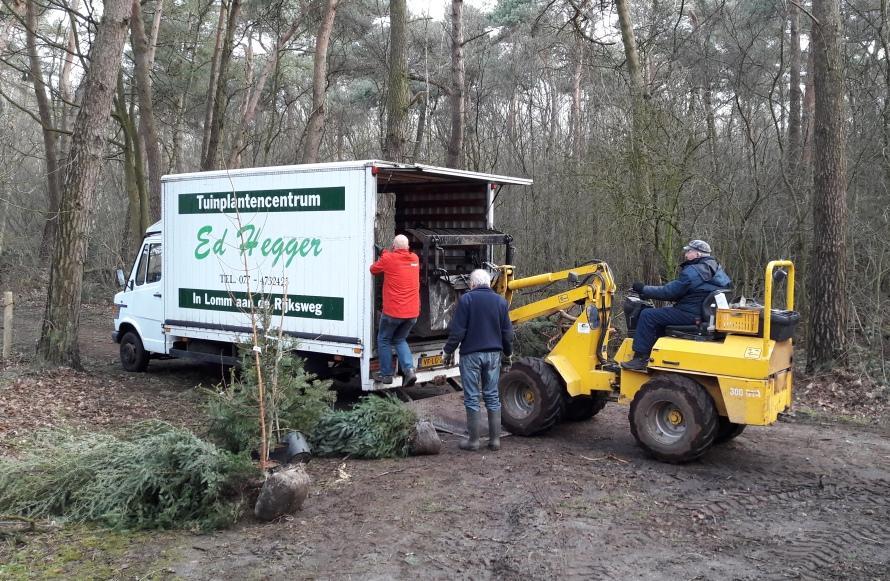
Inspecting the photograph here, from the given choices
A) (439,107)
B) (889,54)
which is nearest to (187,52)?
(439,107)

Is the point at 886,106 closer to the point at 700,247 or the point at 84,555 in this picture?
the point at 700,247

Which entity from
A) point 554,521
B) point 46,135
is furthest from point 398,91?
point 46,135

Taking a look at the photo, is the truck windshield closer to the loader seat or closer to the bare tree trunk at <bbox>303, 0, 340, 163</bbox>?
the bare tree trunk at <bbox>303, 0, 340, 163</bbox>

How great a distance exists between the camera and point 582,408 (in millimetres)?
8461

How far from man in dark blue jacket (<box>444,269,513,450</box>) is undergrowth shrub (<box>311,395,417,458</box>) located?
597 mm

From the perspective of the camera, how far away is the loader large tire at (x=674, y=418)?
6.66m

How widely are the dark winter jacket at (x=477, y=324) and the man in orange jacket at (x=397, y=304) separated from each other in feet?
4.15

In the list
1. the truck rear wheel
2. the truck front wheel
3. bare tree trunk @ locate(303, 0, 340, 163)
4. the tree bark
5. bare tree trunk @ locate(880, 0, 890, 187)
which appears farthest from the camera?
the tree bark

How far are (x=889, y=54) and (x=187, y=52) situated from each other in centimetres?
1850

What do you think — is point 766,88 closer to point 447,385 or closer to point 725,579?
point 447,385

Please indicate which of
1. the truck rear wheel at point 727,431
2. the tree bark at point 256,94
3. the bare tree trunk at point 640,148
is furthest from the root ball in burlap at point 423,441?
the tree bark at point 256,94

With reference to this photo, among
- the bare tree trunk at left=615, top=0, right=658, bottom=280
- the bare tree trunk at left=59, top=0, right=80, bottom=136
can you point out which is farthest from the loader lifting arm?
the bare tree trunk at left=59, top=0, right=80, bottom=136

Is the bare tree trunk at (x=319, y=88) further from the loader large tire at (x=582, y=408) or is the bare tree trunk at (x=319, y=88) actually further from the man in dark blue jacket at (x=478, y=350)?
the man in dark blue jacket at (x=478, y=350)

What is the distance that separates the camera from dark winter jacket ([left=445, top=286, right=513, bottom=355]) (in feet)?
24.3
